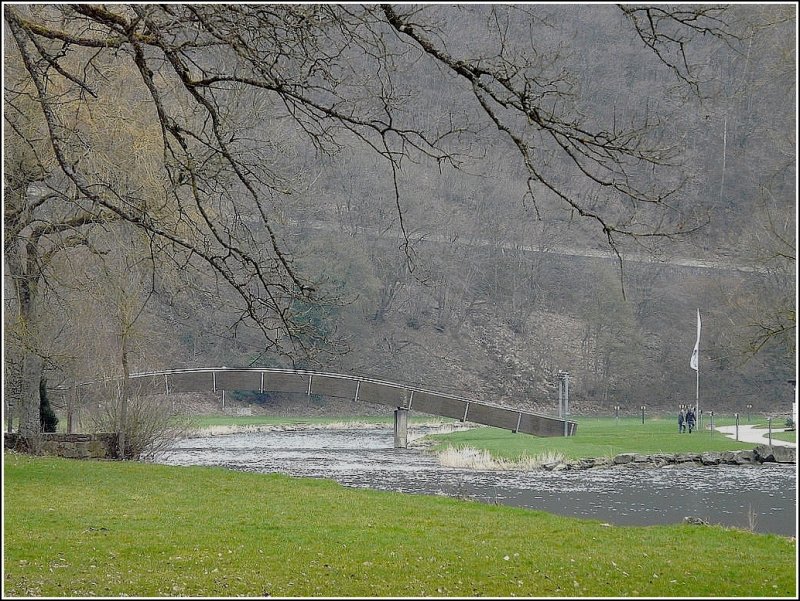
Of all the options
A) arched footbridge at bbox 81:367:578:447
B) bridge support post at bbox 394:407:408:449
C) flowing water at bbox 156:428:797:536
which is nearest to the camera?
flowing water at bbox 156:428:797:536

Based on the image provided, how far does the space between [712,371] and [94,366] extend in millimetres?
30537

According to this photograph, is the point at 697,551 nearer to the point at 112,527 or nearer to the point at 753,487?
the point at 112,527

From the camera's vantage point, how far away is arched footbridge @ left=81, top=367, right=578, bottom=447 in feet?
84.8

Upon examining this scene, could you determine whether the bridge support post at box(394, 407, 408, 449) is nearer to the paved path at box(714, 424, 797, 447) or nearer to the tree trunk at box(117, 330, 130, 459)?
the paved path at box(714, 424, 797, 447)

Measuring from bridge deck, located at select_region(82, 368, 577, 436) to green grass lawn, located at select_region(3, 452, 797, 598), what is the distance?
12.7 meters

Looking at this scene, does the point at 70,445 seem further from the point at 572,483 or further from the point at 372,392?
the point at 372,392

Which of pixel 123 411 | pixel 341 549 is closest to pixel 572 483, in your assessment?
pixel 123 411

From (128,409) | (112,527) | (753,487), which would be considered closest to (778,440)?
(753,487)

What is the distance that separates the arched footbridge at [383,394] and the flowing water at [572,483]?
5.21ft

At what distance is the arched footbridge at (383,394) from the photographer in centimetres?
2585

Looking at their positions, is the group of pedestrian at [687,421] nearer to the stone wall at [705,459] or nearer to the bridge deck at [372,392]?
the bridge deck at [372,392]

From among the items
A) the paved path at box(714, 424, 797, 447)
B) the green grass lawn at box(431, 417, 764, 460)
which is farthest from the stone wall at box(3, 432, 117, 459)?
the paved path at box(714, 424, 797, 447)

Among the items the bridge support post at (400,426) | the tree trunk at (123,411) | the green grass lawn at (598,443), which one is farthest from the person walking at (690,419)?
the tree trunk at (123,411)

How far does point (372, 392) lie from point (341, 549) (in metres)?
18.7
